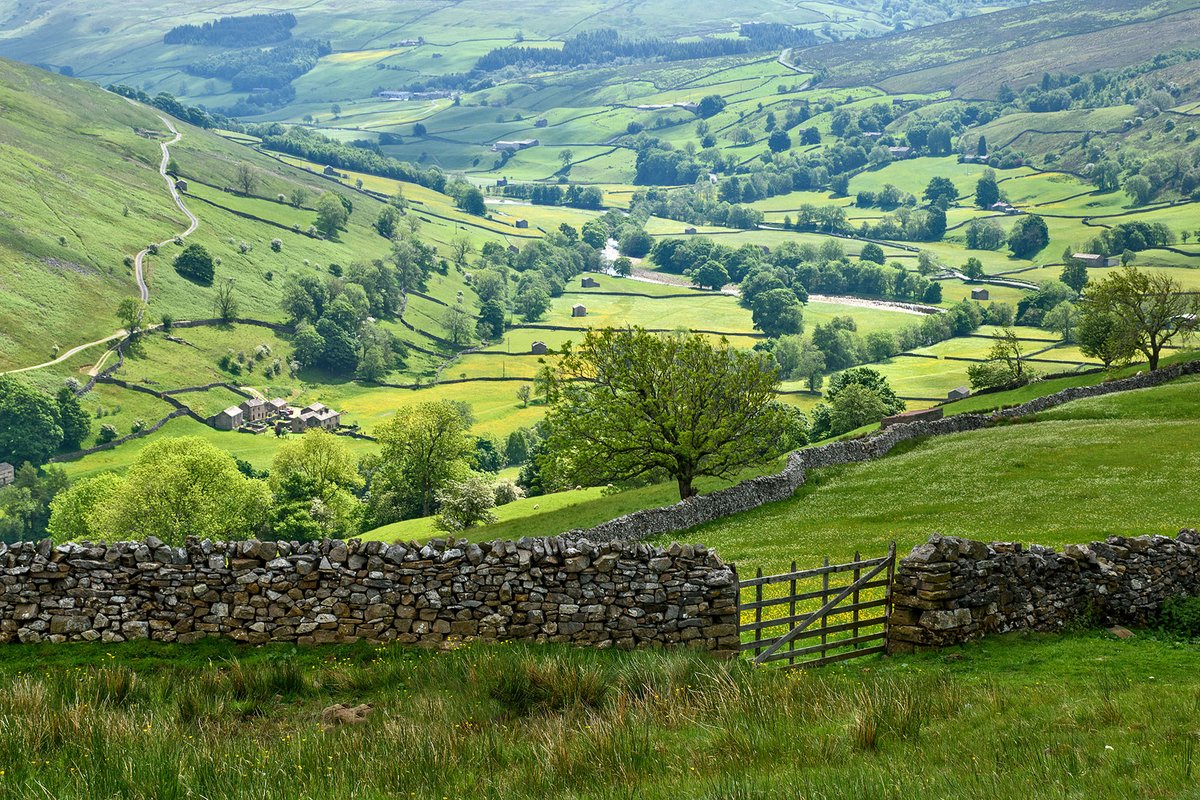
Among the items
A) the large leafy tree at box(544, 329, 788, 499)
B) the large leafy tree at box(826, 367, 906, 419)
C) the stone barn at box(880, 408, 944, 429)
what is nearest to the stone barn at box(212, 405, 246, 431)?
the large leafy tree at box(826, 367, 906, 419)

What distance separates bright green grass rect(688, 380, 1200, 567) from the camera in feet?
95.8

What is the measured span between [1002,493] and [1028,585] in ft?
60.8

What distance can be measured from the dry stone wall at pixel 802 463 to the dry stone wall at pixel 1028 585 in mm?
16941

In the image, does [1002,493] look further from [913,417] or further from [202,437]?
[202,437]

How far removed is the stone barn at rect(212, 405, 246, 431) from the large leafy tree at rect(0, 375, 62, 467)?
75.0 ft

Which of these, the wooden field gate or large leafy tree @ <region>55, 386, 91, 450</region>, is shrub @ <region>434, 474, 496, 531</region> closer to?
the wooden field gate

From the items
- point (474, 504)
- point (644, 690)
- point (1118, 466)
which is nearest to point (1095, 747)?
point (644, 690)

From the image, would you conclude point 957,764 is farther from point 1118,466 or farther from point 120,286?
point 120,286

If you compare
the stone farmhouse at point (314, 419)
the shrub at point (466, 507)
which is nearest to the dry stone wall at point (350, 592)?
the shrub at point (466, 507)

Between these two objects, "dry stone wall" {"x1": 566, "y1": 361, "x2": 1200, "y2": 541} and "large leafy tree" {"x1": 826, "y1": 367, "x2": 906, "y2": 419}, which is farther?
"large leafy tree" {"x1": 826, "y1": 367, "x2": 906, "y2": 419}

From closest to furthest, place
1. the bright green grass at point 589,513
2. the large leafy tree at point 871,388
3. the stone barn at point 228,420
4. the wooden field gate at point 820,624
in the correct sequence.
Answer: the wooden field gate at point 820,624
the bright green grass at point 589,513
the large leafy tree at point 871,388
the stone barn at point 228,420

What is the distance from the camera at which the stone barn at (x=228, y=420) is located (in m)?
161

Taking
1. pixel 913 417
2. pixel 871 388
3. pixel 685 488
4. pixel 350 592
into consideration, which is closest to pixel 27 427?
pixel 871 388

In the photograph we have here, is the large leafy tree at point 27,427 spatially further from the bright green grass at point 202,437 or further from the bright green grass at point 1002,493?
the bright green grass at point 1002,493
